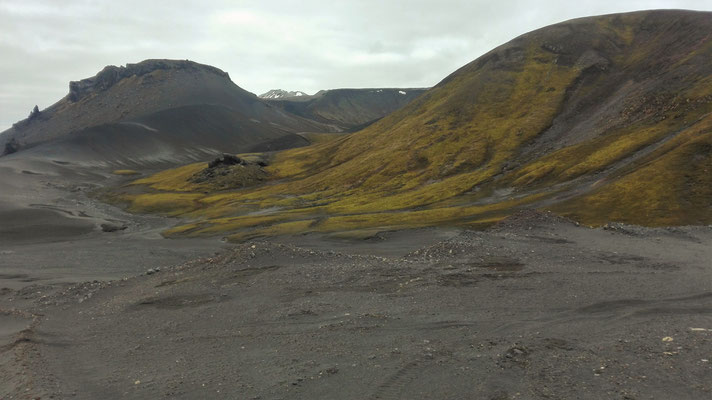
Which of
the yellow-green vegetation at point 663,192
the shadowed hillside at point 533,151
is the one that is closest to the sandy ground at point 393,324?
the yellow-green vegetation at point 663,192

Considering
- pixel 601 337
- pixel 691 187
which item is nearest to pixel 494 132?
pixel 691 187

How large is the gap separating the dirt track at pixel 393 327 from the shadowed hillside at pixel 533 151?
27.1 meters

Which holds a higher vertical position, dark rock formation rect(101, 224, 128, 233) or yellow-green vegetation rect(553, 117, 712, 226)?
yellow-green vegetation rect(553, 117, 712, 226)

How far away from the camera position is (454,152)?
5089 inches

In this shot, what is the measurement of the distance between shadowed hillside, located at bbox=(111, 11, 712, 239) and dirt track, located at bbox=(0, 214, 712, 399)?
27.1m

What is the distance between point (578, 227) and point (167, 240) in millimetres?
62679

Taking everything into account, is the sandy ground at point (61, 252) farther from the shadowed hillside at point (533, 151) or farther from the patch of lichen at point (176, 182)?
the patch of lichen at point (176, 182)

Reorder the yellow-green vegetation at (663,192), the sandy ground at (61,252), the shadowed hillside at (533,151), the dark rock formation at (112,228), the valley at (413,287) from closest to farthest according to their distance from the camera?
the valley at (413,287)
the sandy ground at (61,252)
the yellow-green vegetation at (663,192)
the shadowed hillside at (533,151)
the dark rock formation at (112,228)

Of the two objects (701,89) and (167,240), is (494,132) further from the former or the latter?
(167,240)

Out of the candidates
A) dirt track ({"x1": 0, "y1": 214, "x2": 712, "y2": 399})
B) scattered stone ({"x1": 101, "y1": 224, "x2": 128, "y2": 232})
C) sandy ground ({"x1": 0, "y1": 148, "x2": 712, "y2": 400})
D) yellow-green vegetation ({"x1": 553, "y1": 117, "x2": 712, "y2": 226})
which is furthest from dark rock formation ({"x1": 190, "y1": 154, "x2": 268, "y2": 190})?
yellow-green vegetation ({"x1": 553, "y1": 117, "x2": 712, "y2": 226})

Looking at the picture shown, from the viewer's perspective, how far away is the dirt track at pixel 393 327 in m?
16.3

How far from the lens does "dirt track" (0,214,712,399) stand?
53.6 ft

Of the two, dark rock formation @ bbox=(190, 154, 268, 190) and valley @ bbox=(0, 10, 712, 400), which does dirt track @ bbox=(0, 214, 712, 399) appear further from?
dark rock formation @ bbox=(190, 154, 268, 190)

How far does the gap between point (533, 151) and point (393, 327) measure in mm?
104449
